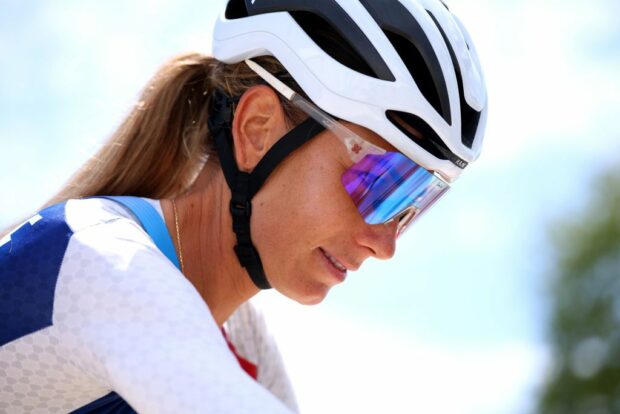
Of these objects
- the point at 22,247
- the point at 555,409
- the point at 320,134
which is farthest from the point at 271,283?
the point at 555,409

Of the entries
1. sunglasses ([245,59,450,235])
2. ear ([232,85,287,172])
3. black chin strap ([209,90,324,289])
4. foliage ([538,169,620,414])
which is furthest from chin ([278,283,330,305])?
foliage ([538,169,620,414])

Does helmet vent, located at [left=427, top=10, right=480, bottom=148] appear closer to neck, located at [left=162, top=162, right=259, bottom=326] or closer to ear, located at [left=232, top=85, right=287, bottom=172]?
ear, located at [left=232, top=85, right=287, bottom=172]

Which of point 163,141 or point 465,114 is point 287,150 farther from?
point 465,114

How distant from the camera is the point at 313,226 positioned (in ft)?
13.7

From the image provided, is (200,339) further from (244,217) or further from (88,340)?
→ (244,217)

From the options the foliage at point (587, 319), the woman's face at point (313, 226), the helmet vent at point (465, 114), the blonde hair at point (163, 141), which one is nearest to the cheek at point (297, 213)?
the woman's face at point (313, 226)

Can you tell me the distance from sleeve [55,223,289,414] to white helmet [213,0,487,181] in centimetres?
117

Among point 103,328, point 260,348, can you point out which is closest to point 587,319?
point 260,348

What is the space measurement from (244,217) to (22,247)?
1021 millimetres

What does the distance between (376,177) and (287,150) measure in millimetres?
368

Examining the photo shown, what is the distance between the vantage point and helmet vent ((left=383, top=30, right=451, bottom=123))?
14.0ft

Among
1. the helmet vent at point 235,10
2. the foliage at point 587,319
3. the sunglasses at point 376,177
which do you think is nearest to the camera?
the sunglasses at point 376,177

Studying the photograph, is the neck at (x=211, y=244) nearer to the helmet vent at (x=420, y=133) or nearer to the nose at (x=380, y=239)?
the nose at (x=380, y=239)

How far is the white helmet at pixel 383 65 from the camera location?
4.14 m
